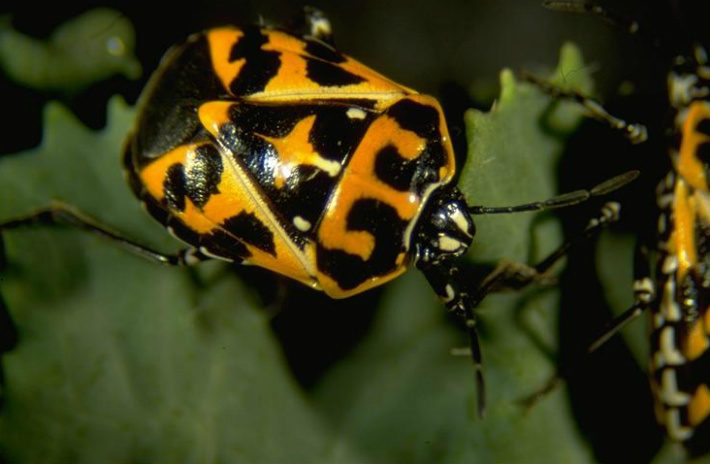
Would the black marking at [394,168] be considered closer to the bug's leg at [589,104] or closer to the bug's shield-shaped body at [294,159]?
the bug's shield-shaped body at [294,159]

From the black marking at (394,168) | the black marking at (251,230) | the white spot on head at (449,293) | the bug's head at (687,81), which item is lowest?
the black marking at (251,230)

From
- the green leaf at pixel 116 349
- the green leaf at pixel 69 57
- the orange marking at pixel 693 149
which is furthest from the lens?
the green leaf at pixel 69 57

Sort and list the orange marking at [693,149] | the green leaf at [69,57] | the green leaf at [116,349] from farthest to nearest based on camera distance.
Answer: the green leaf at [69,57] < the orange marking at [693,149] < the green leaf at [116,349]

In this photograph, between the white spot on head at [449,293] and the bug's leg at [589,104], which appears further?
the bug's leg at [589,104]

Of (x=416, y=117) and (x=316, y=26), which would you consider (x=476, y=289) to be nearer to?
(x=416, y=117)


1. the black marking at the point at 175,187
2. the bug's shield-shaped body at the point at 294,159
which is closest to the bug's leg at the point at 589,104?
the bug's shield-shaped body at the point at 294,159

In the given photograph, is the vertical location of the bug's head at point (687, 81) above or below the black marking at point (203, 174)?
above
